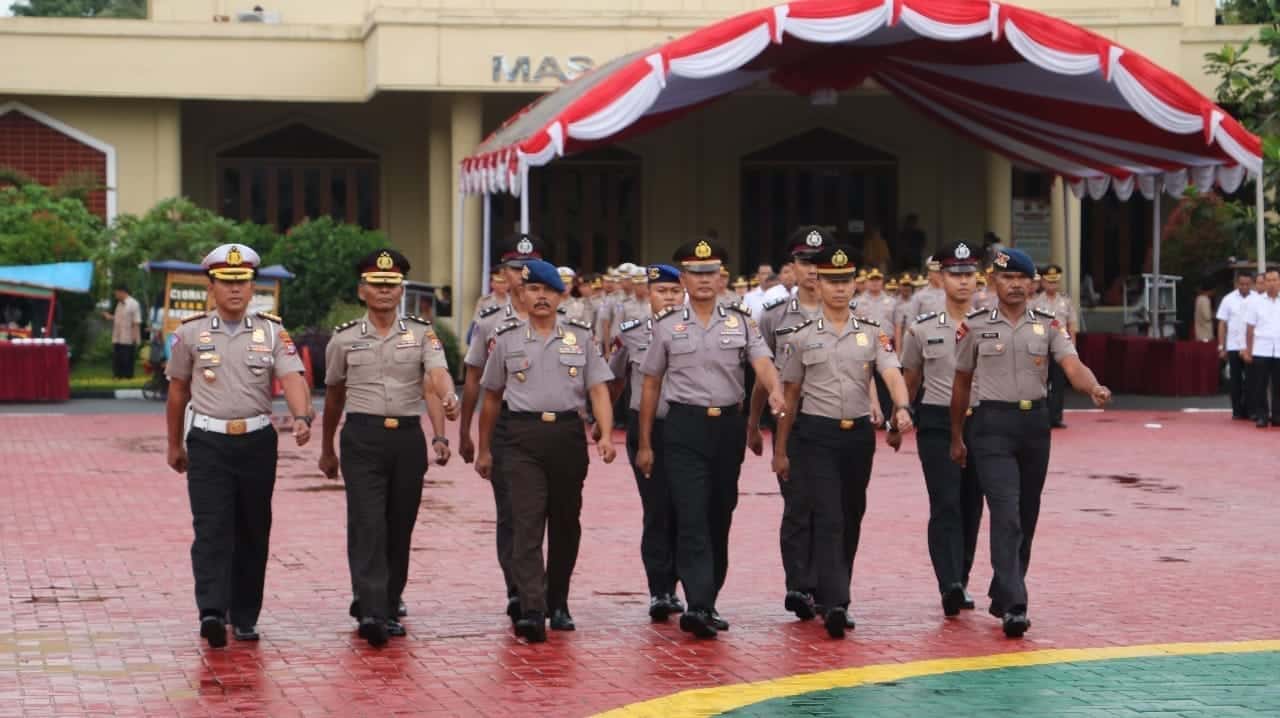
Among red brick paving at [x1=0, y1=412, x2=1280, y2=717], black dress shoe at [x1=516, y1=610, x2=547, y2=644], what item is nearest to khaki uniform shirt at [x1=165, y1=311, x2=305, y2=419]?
red brick paving at [x1=0, y1=412, x2=1280, y2=717]

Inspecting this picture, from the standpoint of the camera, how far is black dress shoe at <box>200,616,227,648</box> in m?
9.16

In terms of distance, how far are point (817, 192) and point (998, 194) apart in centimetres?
377

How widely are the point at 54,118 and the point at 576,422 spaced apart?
85.5ft

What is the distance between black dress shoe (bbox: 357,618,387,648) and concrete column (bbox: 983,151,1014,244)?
25.8m

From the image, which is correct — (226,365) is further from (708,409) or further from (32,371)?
(32,371)

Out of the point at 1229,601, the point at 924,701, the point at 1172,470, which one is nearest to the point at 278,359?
the point at 924,701

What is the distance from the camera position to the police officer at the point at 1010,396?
9.86 m

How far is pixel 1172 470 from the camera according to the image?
58.8 ft

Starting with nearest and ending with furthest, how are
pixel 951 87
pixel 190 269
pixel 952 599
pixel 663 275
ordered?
pixel 952 599 < pixel 663 275 < pixel 951 87 < pixel 190 269

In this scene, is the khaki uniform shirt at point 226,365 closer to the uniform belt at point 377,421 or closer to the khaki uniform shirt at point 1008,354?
the uniform belt at point 377,421

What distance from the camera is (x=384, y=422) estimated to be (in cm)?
951

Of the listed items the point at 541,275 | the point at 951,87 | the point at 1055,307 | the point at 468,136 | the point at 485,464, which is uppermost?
the point at 951,87

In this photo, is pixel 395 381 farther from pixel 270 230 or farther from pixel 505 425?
pixel 270 230

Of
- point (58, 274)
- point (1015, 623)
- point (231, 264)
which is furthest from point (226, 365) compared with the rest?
point (58, 274)
